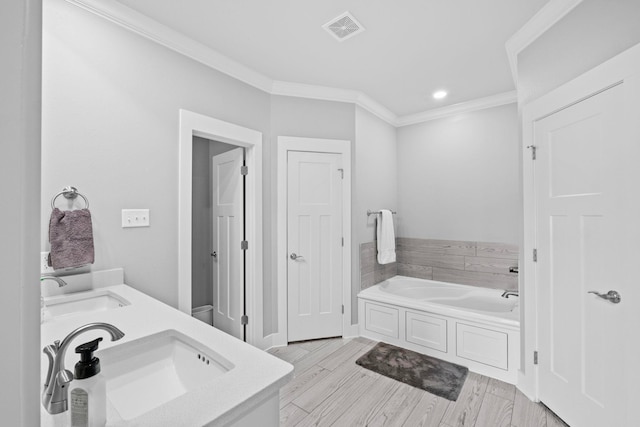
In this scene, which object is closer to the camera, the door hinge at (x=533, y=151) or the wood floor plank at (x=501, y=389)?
the door hinge at (x=533, y=151)

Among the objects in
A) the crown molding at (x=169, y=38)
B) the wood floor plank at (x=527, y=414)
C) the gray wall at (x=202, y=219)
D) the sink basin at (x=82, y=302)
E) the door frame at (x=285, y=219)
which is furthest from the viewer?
the gray wall at (x=202, y=219)

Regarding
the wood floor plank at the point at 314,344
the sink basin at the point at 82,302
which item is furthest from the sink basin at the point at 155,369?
the wood floor plank at the point at 314,344

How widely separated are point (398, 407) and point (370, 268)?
1560mm

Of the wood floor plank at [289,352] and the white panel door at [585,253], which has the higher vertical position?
the white panel door at [585,253]

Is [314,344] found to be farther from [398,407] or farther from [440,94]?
[440,94]

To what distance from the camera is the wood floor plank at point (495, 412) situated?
184 centimetres

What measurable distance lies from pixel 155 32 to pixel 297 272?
223cm

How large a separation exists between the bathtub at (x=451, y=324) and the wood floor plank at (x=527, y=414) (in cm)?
25

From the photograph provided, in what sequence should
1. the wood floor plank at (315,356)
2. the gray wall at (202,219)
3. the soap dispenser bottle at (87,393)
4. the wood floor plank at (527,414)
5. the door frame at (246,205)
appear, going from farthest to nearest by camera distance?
the gray wall at (202,219) → the wood floor plank at (315,356) → the door frame at (246,205) → the wood floor plank at (527,414) → the soap dispenser bottle at (87,393)

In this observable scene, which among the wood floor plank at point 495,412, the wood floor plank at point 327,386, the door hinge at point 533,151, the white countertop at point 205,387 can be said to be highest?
the door hinge at point 533,151

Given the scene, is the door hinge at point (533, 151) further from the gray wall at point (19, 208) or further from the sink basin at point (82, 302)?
the sink basin at point (82, 302)

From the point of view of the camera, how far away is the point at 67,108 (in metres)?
1.60

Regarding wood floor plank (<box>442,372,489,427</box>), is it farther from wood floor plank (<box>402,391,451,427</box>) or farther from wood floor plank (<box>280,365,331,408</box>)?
wood floor plank (<box>280,365,331,408</box>)

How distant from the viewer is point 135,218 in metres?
1.86
